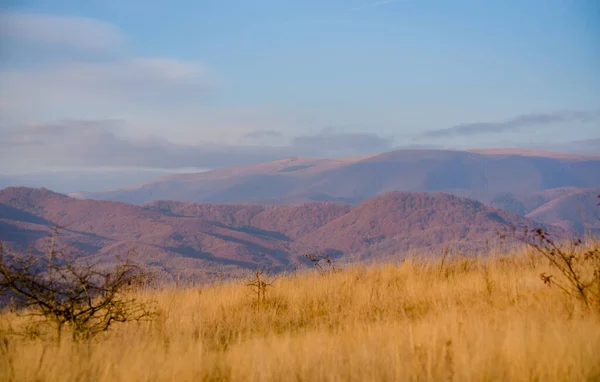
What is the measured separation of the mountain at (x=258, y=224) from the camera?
13105 centimetres

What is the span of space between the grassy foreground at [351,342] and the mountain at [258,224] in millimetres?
110081

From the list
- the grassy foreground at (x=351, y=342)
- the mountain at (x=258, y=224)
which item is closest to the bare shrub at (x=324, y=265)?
the grassy foreground at (x=351, y=342)

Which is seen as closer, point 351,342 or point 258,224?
point 351,342

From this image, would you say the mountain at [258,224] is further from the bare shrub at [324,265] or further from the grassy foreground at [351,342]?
the grassy foreground at [351,342]

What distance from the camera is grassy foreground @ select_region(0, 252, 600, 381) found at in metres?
4.35

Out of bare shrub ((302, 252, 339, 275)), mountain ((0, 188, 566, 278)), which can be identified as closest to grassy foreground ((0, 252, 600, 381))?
bare shrub ((302, 252, 339, 275))

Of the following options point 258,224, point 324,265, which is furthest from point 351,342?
point 258,224

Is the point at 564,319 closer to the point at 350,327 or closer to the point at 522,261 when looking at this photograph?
the point at 350,327

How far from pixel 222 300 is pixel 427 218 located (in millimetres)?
159653

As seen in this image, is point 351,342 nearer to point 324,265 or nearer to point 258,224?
point 324,265

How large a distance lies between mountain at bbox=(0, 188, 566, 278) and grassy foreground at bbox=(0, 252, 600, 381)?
110m

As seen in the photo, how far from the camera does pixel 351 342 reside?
550cm

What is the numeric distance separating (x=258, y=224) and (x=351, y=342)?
186 m

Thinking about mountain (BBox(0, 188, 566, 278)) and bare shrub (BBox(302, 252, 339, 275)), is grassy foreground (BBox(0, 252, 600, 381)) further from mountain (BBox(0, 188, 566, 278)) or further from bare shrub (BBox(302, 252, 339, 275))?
mountain (BBox(0, 188, 566, 278))
